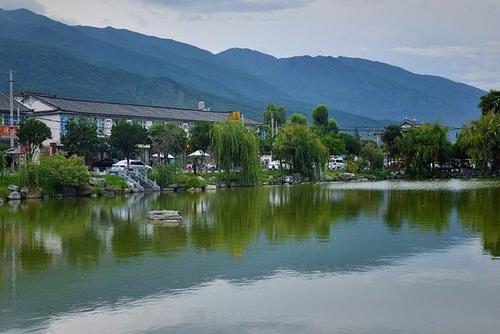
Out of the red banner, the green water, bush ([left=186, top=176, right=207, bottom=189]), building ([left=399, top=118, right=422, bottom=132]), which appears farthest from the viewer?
building ([left=399, top=118, right=422, bottom=132])

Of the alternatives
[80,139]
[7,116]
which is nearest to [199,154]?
[80,139]

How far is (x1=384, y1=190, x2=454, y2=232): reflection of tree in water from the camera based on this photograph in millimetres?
25406

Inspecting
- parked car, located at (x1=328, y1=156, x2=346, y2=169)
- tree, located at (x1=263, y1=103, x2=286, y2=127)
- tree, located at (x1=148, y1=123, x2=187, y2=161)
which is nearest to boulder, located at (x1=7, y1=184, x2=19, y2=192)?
tree, located at (x1=148, y1=123, x2=187, y2=161)

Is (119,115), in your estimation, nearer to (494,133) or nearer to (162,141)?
(162,141)

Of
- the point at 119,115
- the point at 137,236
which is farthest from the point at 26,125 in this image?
the point at 137,236

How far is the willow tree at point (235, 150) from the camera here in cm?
5816

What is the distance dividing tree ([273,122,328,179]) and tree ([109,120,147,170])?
14352 mm

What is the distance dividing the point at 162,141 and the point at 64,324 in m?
52.4

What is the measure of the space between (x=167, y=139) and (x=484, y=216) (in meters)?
39.7

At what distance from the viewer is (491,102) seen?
7894 cm

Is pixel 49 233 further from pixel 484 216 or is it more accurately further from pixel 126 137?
pixel 126 137

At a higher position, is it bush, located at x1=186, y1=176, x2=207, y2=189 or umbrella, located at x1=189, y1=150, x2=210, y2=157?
umbrella, located at x1=189, y1=150, x2=210, y2=157

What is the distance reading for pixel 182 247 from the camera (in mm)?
20016

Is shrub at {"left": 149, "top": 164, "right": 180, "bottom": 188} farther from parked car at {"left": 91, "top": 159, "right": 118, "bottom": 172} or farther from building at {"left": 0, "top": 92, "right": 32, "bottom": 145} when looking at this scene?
building at {"left": 0, "top": 92, "right": 32, "bottom": 145}
